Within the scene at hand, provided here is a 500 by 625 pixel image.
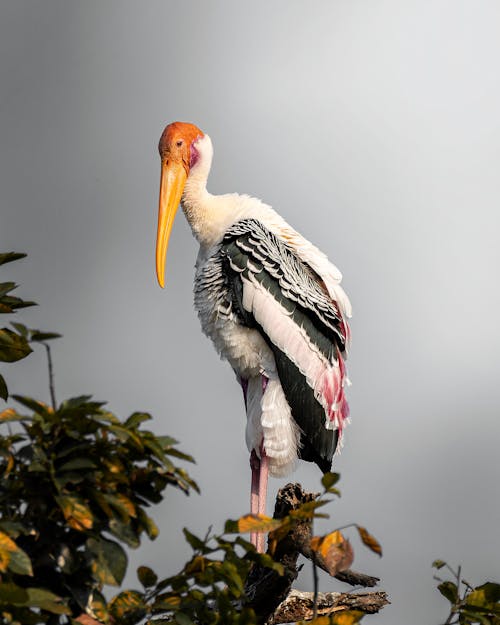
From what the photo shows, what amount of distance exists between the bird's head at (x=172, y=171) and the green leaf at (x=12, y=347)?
11.5ft

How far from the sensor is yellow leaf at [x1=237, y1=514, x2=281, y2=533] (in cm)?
336

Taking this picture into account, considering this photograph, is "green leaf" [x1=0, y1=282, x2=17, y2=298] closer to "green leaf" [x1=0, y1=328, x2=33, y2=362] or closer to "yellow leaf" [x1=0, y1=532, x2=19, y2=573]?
"green leaf" [x1=0, y1=328, x2=33, y2=362]

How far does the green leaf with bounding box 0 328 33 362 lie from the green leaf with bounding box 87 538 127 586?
1.14 metres

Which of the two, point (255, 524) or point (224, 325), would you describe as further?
point (224, 325)

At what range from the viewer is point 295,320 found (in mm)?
7012

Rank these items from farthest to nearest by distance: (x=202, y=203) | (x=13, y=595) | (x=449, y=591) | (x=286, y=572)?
(x=202, y=203), (x=286, y=572), (x=449, y=591), (x=13, y=595)

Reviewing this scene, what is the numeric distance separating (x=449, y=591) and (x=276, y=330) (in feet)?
10.2

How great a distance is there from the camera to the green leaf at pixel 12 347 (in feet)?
13.6

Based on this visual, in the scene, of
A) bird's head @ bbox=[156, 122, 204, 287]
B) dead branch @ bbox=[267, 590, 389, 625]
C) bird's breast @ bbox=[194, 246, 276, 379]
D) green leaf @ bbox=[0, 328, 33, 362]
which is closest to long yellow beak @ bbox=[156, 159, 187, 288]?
bird's head @ bbox=[156, 122, 204, 287]

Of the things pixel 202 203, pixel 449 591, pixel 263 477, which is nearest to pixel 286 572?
pixel 449 591

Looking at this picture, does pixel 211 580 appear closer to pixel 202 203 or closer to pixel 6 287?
pixel 6 287

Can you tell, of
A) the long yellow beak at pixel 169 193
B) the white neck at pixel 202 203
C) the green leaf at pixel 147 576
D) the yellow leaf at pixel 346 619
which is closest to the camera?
the yellow leaf at pixel 346 619

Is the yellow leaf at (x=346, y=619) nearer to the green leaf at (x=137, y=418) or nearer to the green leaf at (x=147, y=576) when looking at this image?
the green leaf at (x=147, y=576)

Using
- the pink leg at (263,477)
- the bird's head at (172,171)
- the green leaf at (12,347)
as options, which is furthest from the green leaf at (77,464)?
the bird's head at (172,171)
